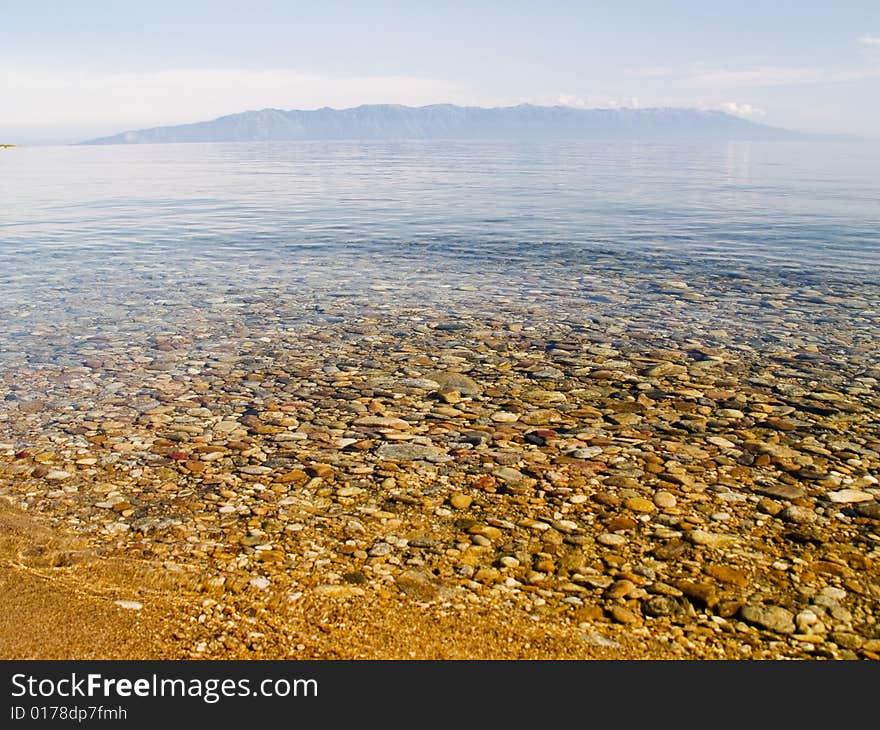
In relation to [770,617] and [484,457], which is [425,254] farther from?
[770,617]

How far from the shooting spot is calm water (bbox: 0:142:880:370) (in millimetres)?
16922

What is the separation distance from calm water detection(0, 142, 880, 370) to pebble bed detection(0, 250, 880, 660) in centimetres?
40

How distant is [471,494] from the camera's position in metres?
7.45

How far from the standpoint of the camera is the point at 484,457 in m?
8.40

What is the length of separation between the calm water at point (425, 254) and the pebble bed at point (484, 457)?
0.40 m

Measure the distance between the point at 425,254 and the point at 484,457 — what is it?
1721 centimetres

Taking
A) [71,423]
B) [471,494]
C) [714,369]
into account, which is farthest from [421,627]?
[714,369]

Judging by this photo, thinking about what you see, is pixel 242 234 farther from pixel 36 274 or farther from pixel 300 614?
pixel 300 614

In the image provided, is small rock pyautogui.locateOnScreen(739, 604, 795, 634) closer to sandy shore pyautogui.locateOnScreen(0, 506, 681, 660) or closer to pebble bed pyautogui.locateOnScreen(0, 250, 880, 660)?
pebble bed pyautogui.locateOnScreen(0, 250, 880, 660)

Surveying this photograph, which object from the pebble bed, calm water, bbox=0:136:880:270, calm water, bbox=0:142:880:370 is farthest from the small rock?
calm water, bbox=0:136:880:270

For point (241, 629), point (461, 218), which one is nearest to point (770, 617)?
point (241, 629)

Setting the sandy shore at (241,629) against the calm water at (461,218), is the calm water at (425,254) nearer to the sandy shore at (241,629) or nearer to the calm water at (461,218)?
the calm water at (461,218)

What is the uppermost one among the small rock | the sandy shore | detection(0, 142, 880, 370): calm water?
detection(0, 142, 880, 370): calm water
